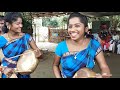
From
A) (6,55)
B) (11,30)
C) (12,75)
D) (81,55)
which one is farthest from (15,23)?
(81,55)

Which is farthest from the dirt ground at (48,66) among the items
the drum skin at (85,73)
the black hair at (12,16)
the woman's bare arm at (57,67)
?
the black hair at (12,16)

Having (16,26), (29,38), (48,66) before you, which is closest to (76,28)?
(29,38)

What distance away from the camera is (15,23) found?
2262mm

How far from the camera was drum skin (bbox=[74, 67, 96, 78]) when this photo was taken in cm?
198

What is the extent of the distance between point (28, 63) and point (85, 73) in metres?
0.52

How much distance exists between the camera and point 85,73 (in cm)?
200

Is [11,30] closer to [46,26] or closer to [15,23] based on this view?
[15,23]

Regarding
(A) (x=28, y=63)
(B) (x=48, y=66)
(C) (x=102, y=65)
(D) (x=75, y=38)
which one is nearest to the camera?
(C) (x=102, y=65)

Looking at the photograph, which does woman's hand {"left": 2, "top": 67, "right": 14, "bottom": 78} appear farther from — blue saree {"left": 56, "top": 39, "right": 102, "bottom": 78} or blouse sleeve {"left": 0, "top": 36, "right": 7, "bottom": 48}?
blue saree {"left": 56, "top": 39, "right": 102, "bottom": 78}

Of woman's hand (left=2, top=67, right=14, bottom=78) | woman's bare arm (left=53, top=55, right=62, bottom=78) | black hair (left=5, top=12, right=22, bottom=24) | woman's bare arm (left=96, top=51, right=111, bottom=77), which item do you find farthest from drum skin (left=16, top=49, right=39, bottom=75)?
woman's bare arm (left=96, top=51, right=111, bottom=77)

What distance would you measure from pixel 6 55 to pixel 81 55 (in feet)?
2.23

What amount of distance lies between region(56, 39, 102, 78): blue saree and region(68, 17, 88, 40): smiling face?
11 cm

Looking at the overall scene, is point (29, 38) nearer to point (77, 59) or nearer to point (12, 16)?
point (12, 16)
